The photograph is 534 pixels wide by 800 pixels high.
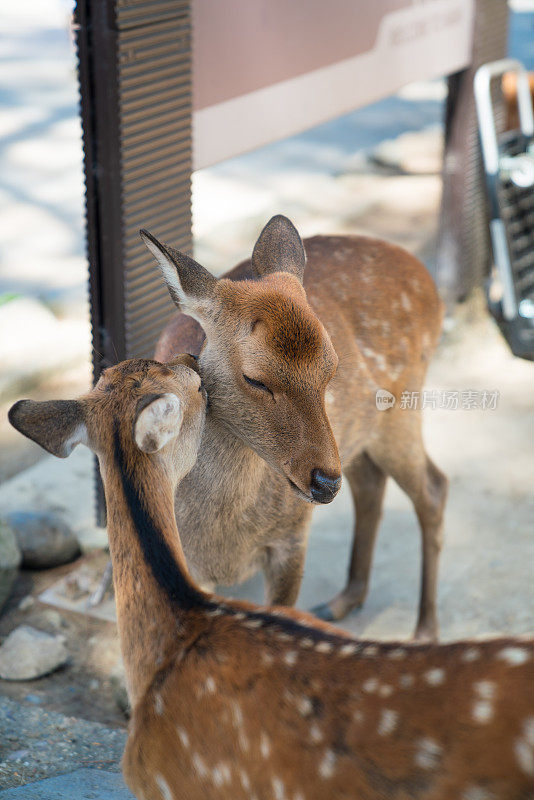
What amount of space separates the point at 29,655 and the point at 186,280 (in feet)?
4.98

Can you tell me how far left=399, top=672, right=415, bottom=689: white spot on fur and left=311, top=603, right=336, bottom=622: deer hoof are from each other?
2030 mm

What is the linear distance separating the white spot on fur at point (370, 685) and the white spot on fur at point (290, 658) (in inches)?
5.8

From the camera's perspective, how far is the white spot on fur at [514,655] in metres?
1.64

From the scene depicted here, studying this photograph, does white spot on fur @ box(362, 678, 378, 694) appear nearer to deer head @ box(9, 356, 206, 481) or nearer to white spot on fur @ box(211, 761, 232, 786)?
white spot on fur @ box(211, 761, 232, 786)

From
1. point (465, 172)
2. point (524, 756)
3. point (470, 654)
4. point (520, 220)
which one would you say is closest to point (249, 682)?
point (470, 654)

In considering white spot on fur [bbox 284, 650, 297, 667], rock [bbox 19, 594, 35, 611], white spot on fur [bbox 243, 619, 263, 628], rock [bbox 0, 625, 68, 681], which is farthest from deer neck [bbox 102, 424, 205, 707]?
rock [bbox 19, 594, 35, 611]

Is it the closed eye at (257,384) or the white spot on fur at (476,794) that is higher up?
the closed eye at (257,384)

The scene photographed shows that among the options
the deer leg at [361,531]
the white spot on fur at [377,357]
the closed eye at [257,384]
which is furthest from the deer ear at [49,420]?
the deer leg at [361,531]

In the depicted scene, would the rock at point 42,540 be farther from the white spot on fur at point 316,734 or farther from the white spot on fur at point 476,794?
the white spot on fur at point 476,794

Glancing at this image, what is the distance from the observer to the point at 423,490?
3633mm

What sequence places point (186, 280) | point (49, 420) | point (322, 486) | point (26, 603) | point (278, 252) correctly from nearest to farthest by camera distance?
point (49, 420)
point (322, 486)
point (186, 280)
point (278, 252)
point (26, 603)

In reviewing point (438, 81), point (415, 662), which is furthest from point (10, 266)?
point (438, 81)

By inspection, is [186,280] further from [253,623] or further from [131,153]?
[131,153]

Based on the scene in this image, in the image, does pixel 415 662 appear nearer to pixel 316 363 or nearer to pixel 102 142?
pixel 316 363
